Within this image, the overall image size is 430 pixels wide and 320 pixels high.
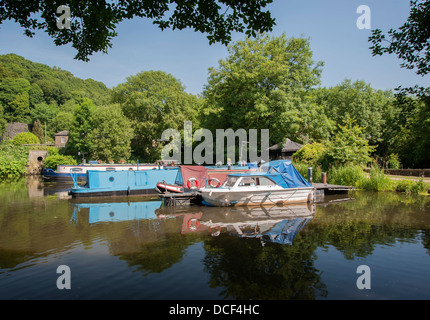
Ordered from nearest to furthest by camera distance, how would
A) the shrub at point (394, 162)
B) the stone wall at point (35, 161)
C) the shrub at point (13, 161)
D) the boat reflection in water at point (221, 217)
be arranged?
the boat reflection in water at point (221, 217) < the shrub at point (394, 162) < the shrub at point (13, 161) < the stone wall at point (35, 161)

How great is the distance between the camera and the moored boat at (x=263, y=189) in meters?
16.0

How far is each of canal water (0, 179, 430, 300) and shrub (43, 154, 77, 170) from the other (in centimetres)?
3182

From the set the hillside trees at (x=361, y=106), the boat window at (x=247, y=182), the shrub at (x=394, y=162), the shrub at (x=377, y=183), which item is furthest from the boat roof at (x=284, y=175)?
the hillside trees at (x=361, y=106)

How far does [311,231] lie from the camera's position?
423 inches

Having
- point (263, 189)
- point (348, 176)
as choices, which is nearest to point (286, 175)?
point (263, 189)

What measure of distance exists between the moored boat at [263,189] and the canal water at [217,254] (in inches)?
61.7

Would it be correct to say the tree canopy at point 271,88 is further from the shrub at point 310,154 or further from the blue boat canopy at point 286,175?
the blue boat canopy at point 286,175

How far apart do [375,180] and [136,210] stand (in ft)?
58.7

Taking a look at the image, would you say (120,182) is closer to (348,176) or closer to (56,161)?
(348,176)

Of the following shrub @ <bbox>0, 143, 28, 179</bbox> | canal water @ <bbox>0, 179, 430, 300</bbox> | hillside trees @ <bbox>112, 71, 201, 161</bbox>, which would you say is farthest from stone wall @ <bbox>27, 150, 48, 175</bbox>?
canal water @ <bbox>0, 179, 430, 300</bbox>

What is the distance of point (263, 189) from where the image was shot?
16266mm

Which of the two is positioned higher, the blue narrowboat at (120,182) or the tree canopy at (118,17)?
the tree canopy at (118,17)

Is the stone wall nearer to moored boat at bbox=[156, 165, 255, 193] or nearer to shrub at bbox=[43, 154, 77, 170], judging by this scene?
shrub at bbox=[43, 154, 77, 170]
